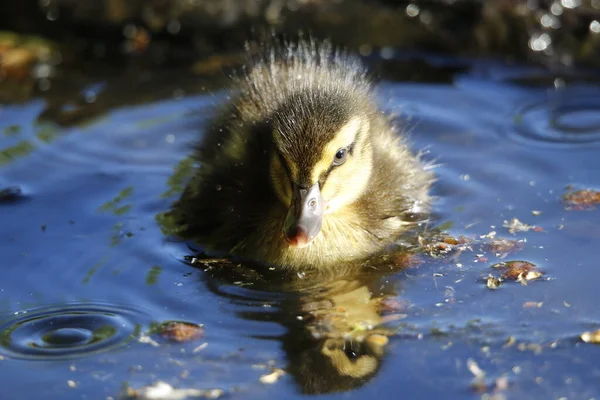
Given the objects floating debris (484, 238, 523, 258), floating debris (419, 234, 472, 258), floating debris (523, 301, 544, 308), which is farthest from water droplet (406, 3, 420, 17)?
floating debris (523, 301, 544, 308)

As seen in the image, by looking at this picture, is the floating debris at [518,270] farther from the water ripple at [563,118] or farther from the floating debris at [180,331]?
the water ripple at [563,118]

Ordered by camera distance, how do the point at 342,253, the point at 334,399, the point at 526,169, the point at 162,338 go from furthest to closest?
1. the point at 526,169
2. the point at 342,253
3. the point at 162,338
4. the point at 334,399

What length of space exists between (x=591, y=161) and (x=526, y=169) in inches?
15.0

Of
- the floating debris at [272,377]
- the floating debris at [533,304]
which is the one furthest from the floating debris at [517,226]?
the floating debris at [272,377]

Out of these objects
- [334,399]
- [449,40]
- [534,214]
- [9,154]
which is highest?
[449,40]

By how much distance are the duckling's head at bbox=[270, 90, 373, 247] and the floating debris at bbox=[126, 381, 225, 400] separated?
1.03 m

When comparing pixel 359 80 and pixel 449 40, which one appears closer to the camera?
pixel 359 80

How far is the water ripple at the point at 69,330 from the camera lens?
3887 millimetres

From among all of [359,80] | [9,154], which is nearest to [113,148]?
[9,154]

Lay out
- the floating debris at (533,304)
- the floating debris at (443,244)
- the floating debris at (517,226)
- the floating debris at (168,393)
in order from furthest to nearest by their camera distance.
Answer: the floating debris at (517,226) → the floating debris at (443,244) → the floating debris at (533,304) → the floating debris at (168,393)

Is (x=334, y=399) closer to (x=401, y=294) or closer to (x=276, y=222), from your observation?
(x=401, y=294)

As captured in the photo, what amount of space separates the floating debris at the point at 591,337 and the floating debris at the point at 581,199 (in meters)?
1.34

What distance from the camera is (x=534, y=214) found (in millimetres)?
5004

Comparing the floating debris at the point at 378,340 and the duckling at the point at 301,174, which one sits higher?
the duckling at the point at 301,174
